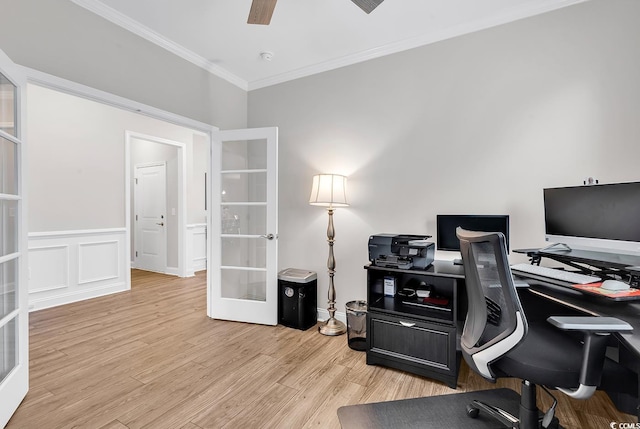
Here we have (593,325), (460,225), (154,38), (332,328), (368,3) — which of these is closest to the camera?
(593,325)

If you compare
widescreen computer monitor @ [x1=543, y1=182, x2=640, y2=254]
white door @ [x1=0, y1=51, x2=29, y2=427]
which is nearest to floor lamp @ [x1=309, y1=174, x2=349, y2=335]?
widescreen computer monitor @ [x1=543, y1=182, x2=640, y2=254]

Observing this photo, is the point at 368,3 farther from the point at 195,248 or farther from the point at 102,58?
the point at 195,248

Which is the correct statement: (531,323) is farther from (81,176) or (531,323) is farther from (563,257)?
(81,176)

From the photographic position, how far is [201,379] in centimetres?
214

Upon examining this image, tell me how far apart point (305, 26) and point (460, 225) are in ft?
6.79

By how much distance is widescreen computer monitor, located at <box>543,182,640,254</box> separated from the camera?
5.28ft

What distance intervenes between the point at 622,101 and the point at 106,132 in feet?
18.2

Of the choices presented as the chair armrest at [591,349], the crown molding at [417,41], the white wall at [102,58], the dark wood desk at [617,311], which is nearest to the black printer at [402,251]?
the dark wood desk at [617,311]

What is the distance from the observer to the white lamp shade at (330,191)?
9.19ft

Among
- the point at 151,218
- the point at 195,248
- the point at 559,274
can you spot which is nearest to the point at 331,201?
the point at 559,274

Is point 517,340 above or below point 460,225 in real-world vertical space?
below

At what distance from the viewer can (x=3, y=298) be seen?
5.74 feet

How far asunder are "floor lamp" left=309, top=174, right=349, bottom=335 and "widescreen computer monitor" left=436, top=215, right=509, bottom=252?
2.90ft

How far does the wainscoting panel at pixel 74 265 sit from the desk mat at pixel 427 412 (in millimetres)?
3832
